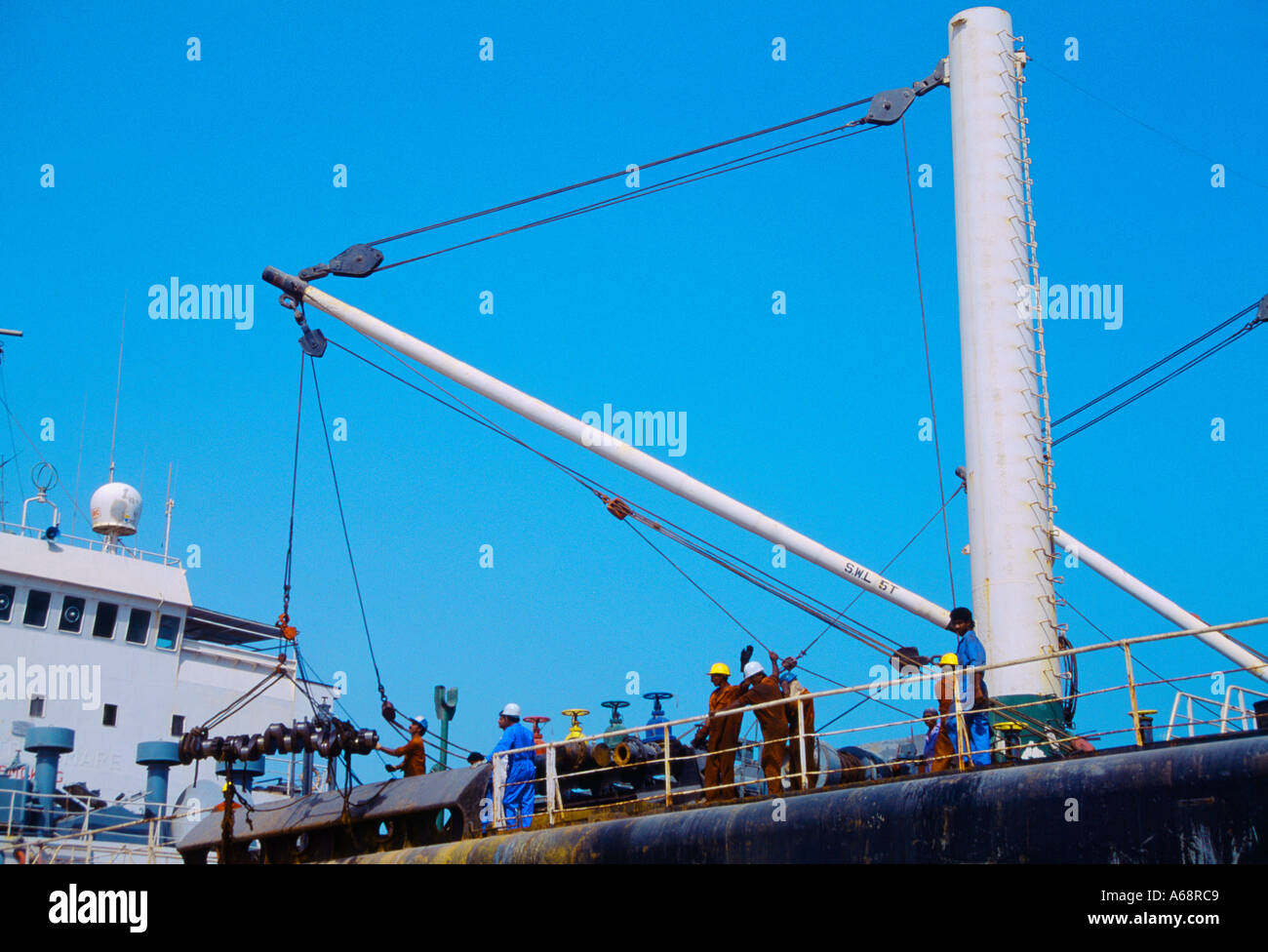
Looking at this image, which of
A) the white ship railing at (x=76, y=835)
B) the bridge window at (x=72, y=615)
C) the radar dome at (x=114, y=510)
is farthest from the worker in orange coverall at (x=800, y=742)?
the radar dome at (x=114, y=510)

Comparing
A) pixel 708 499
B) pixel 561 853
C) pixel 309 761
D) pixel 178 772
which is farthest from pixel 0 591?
pixel 561 853

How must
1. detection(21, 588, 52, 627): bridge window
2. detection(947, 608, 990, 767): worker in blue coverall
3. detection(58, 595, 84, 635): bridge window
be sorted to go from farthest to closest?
detection(58, 595, 84, 635): bridge window
detection(21, 588, 52, 627): bridge window
detection(947, 608, 990, 767): worker in blue coverall

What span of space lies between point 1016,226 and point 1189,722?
915 centimetres

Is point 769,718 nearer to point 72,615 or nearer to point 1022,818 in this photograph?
point 1022,818

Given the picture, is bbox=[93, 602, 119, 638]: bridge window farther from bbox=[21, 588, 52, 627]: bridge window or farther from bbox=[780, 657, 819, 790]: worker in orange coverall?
bbox=[780, 657, 819, 790]: worker in orange coverall

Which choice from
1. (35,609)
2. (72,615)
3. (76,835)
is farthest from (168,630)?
(76,835)

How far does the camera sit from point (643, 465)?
2109 cm

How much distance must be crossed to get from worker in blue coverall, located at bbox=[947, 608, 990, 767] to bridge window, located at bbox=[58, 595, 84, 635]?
22.0m

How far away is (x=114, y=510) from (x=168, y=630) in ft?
11.3

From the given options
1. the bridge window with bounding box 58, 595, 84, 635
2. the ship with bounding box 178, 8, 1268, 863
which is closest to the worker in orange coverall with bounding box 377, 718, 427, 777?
the ship with bounding box 178, 8, 1268, 863

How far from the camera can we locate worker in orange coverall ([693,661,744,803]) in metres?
15.4

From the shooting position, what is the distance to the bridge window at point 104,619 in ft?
99.6

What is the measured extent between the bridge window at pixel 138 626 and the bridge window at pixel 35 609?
1893mm
